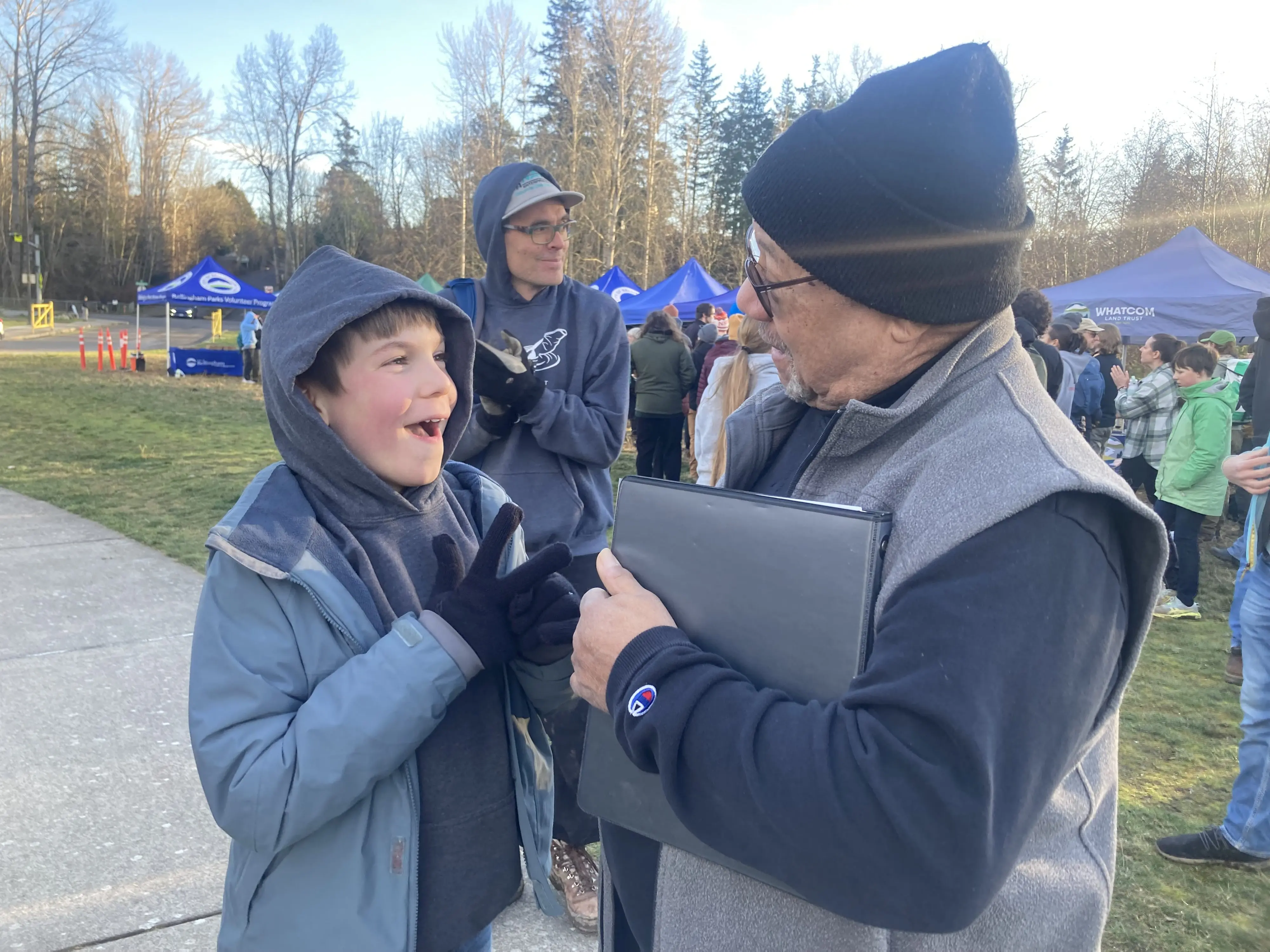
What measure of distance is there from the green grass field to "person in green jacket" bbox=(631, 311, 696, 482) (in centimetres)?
56

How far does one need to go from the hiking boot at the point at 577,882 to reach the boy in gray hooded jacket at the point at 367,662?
3.00 feet

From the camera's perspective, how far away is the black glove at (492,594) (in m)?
1.44

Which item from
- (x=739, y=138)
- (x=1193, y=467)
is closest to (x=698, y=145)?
(x=739, y=138)

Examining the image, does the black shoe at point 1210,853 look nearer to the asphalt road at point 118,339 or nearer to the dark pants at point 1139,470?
the dark pants at point 1139,470

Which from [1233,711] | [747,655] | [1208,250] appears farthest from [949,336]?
[1208,250]

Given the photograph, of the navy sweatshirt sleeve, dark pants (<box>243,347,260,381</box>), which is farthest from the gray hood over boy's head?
dark pants (<box>243,347,260,381</box>)

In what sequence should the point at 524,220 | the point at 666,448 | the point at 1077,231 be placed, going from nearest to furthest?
the point at 524,220 → the point at 666,448 → the point at 1077,231

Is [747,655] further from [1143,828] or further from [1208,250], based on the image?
[1208,250]

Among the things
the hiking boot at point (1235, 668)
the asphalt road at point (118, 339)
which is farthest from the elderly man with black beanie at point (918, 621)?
the asphalt road at point (118, 339)

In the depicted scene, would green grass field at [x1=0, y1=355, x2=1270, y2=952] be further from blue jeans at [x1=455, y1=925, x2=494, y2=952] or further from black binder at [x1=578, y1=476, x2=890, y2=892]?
black binder at [x1=578, y1=476, x2=890, y2=892]

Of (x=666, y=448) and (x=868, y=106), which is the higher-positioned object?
(x=868, y=106)

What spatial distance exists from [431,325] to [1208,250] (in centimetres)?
1398

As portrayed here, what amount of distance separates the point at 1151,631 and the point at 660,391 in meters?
5.09

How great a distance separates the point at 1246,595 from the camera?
3197 mm
